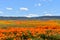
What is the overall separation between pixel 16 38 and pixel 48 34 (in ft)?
13.0

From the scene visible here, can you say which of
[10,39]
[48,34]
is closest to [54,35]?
[48,34]

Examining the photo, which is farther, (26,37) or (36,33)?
(36,33)

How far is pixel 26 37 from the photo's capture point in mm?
27453

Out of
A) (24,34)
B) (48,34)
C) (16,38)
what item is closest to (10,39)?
(16,38)

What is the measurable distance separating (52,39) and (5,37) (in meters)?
4.34

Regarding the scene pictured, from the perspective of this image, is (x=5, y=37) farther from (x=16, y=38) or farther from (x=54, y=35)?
(x=54, y=35)

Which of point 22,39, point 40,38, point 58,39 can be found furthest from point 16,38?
point 58,39

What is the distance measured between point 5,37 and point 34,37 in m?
2.72

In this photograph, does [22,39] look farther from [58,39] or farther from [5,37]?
[58,39]

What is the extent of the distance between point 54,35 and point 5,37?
4872mm

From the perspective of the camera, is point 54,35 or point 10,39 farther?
point 54,35

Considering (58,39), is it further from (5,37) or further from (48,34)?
(5,37)

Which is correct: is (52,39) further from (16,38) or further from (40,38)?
(16,38)

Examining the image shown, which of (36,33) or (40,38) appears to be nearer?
(40,38)
